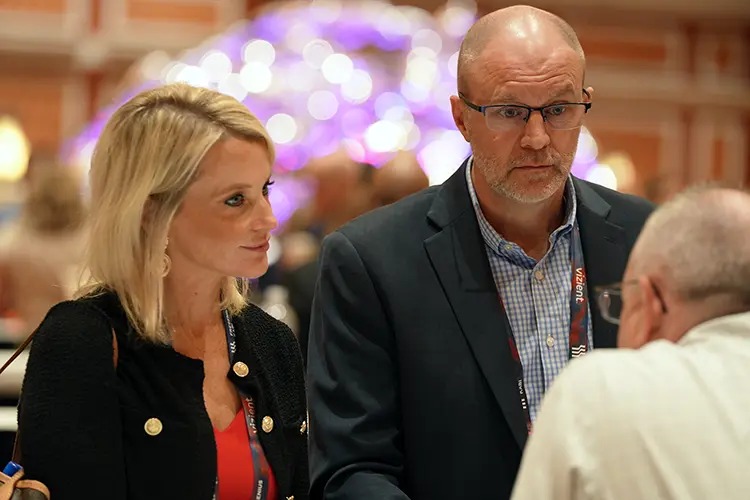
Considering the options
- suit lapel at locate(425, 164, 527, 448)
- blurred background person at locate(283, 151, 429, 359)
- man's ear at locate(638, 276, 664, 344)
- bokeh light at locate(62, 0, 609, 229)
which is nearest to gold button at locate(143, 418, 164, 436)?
suit lapel at locate(425, 164, 527, 448)

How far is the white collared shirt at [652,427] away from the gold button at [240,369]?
912mm

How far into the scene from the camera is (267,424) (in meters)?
2.35

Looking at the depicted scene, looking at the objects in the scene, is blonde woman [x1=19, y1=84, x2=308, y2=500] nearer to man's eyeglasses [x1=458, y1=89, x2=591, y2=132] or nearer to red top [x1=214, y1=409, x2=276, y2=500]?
red top [x1=214, y1=409, x2=276, y2=500]

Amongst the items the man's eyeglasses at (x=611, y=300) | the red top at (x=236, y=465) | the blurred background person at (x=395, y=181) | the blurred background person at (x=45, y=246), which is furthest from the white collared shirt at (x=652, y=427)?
the blurred background person at (x=45, y=246)

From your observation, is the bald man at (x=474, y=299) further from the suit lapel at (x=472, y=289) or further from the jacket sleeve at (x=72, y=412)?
the jacket sleeve at (x=72, y=412)

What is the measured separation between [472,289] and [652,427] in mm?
1045

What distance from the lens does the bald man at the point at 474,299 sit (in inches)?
96.8

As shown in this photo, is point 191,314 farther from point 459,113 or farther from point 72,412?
point 459,113

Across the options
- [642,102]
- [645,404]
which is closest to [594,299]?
[645,404]

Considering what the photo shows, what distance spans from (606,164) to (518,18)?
7.52 meters

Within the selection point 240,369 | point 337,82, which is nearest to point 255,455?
point 240,369

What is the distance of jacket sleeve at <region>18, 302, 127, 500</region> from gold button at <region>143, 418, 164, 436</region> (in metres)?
0.05

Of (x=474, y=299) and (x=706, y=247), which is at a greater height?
(x=706, y=247)

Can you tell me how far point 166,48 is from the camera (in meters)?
13.1
